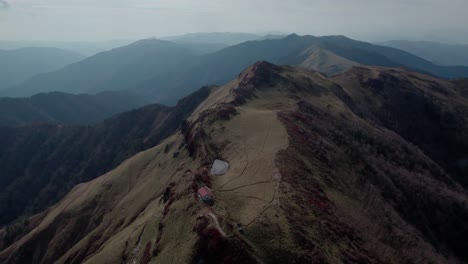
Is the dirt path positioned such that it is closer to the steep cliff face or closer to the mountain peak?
the steep cliff face

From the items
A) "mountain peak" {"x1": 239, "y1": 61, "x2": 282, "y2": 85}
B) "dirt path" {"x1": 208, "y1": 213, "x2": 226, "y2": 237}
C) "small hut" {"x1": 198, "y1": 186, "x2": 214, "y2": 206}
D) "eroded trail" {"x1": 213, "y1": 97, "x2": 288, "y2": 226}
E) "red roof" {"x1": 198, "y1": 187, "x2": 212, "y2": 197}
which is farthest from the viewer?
"mountain peak" {"x1": 239, "y1": 61, "x2": 282, "y2": 85}

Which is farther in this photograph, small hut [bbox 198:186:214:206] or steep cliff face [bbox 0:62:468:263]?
small hut [bbox 198:186:214:206]

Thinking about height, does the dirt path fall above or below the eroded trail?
above

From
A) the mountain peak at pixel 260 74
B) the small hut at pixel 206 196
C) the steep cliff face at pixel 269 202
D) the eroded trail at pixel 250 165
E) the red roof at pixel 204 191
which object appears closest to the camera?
the steep cliff face at pixel 269 202

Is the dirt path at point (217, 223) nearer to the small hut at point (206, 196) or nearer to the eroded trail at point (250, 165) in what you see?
the eroded trail at point (250, 165)

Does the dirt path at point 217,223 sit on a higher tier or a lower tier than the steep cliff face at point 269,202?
higher

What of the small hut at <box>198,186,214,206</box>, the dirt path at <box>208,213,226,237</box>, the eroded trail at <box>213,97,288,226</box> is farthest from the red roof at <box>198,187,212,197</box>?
the dirt path at <box>208,213,226,237</box>

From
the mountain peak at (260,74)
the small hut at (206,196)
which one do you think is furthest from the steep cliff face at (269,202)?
the mountain peak at (260,74)

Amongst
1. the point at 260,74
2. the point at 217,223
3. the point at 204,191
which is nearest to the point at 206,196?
the point at 204,191

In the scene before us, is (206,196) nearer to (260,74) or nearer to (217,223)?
(217,223)
